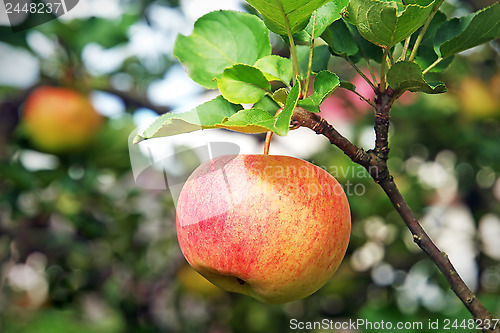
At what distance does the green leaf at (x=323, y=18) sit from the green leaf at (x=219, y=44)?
65mm

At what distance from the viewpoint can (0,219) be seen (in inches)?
54.3

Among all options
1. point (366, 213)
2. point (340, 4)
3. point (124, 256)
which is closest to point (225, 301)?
point (124, 256)

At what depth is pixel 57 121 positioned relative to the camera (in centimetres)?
140

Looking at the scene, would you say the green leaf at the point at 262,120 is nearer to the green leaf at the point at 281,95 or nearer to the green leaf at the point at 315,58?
Answer: the green leaf at the point at 281,95

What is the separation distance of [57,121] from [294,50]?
107 centimetres

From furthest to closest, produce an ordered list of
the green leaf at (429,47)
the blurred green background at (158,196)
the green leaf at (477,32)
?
the blurred green background at (158,196) → the green leaf at (429,47) → the green leaf at (477,32)

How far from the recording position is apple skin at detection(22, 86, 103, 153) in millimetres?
1398

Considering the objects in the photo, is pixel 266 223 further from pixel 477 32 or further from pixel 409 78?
pixel 477 32

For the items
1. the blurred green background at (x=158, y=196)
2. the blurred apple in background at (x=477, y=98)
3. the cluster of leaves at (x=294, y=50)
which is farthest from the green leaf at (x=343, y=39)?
the blurred apple in background at (x=477, y=98)

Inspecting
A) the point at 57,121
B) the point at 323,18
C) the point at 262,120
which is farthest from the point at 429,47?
the point at 57,121

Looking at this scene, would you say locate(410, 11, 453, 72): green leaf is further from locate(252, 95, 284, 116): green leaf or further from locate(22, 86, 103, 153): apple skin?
locate(22, 86, 103, 153): apple skin

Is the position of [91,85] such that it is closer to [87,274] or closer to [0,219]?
[0,219]

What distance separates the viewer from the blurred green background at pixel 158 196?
4.38 ft

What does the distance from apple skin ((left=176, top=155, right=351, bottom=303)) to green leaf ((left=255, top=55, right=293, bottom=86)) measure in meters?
0.10
